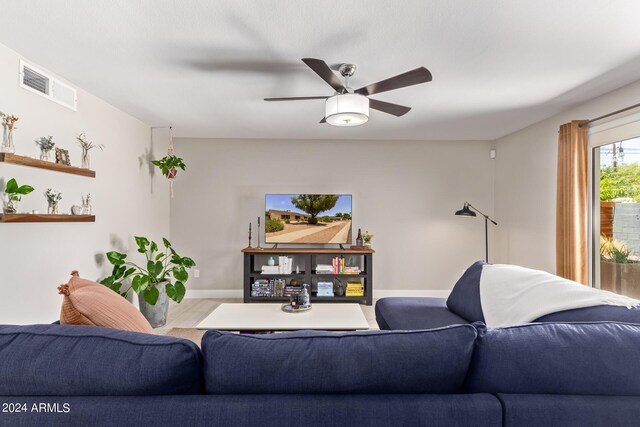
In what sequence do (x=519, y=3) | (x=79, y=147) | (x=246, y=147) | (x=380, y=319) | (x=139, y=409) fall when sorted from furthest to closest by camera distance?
1. (x=246, y=147)
2. (x=79, y=147)
3. (x=380, y=319)
4. (x=519, y=3)
5. (x=139, y=409)

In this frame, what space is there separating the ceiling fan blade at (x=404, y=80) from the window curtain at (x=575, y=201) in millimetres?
2043

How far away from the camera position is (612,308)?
5.31ft

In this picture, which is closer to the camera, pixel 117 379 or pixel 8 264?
pixel 117 379

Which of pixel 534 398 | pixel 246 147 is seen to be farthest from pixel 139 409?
pixel 246 147

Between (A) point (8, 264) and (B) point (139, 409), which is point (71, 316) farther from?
(A) point (8, 264)

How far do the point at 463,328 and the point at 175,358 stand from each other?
864 mm

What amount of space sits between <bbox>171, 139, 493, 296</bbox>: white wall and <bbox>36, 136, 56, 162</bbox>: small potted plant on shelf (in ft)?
7.81

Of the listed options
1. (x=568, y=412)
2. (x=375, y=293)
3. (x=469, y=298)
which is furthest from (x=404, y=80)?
(x=375, y=293)

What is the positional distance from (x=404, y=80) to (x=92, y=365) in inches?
87.0

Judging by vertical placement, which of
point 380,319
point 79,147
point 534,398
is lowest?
point 380,319

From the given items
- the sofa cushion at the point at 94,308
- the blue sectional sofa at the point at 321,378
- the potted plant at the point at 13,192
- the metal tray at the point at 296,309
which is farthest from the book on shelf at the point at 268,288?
the blue sectional sofa at the point at 321,378

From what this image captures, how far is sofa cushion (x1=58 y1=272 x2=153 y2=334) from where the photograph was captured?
125 centimetres

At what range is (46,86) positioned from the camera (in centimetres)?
273

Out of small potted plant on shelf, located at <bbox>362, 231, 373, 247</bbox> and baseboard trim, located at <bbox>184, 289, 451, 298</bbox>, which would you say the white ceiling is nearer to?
small potted plant on shelf, located at <bbox>362, 231, 373, 247</bbox>
